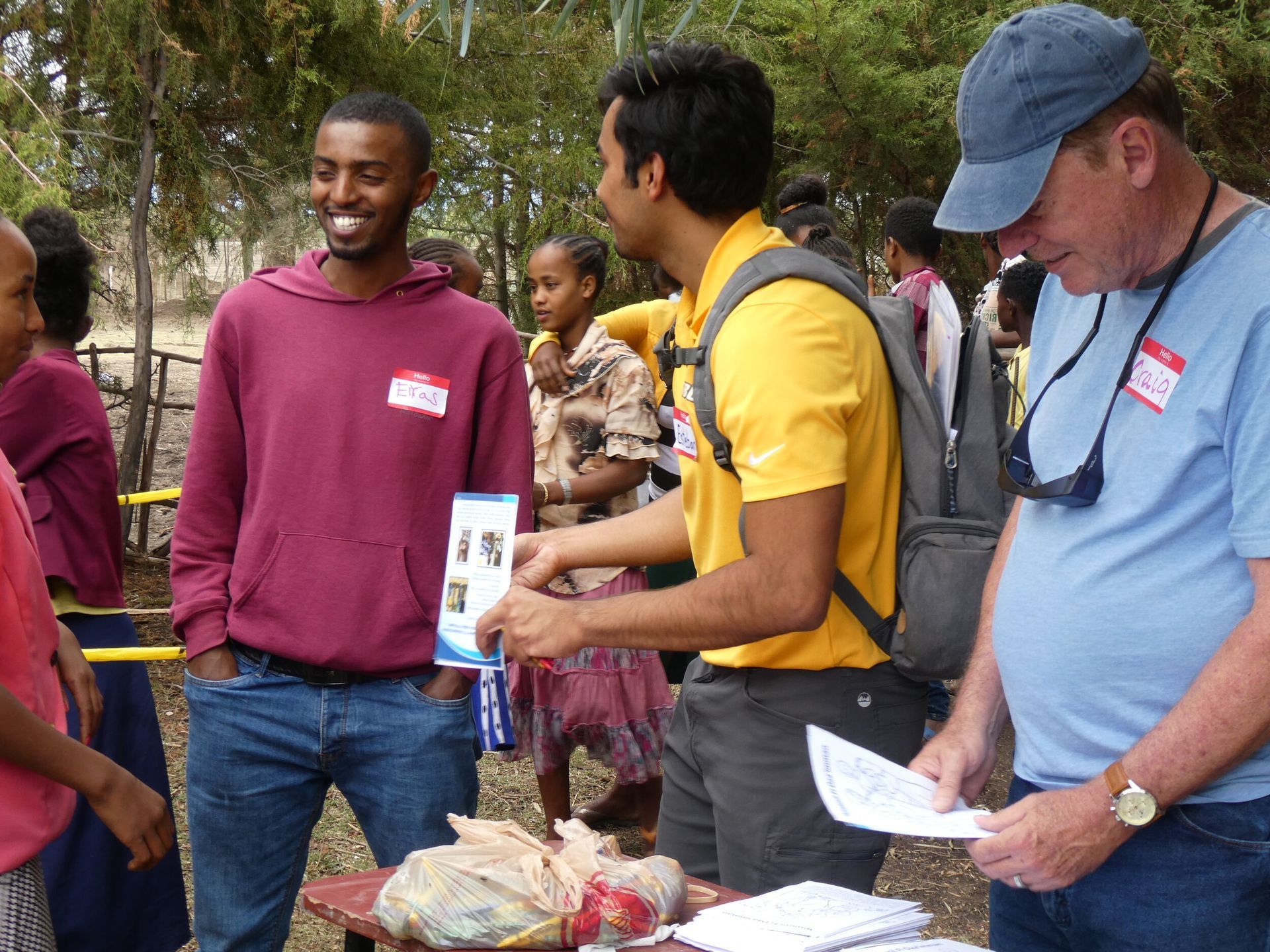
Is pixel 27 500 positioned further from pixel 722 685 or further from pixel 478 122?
pixel 478 122

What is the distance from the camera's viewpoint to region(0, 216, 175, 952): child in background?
76.5 inches

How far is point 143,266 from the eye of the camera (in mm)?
6531

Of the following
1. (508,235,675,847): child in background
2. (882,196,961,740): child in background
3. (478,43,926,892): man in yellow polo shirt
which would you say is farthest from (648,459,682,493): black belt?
(478,43,926,892): man in yellow polo shirt

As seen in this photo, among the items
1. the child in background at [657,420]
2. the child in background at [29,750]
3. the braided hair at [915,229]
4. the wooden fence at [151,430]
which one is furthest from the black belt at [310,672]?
the wooden fence at [151,430]

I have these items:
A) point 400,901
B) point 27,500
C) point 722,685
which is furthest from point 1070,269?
point 27,500

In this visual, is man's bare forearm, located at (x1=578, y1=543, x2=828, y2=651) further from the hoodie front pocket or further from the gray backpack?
the hoodie front pocket

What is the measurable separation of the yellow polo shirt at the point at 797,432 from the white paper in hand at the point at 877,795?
1.07 ft

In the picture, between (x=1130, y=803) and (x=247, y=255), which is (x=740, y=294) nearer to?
(x=1130, y=803)

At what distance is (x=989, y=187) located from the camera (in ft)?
5.81

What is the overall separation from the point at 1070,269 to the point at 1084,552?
1.39ft

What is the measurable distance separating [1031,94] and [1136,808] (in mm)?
1006

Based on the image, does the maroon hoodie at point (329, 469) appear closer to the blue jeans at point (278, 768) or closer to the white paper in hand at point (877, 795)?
the blue jeans at point (278, 768)

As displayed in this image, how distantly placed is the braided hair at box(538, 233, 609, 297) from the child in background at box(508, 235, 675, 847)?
0.33 meters

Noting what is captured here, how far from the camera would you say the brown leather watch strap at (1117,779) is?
5.22ft
